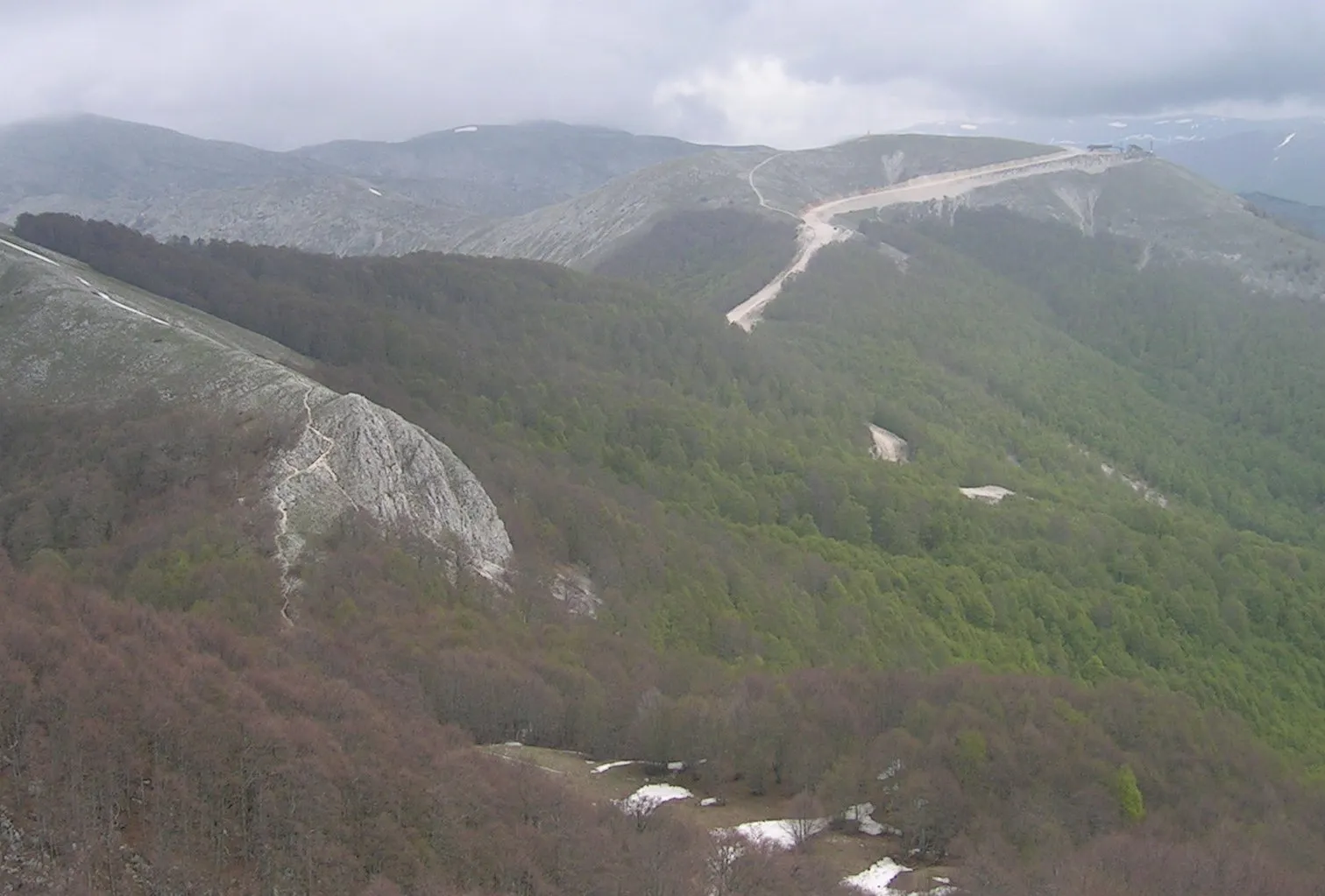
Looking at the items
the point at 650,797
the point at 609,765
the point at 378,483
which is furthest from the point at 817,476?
the point at 650,797

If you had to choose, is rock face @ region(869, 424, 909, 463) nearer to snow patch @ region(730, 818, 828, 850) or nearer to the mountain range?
the mountain range

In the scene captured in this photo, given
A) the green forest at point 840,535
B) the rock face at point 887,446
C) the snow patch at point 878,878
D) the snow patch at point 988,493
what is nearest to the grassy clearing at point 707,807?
the snow patch at point 878,878

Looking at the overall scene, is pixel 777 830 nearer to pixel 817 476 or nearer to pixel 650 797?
pixel 650 797

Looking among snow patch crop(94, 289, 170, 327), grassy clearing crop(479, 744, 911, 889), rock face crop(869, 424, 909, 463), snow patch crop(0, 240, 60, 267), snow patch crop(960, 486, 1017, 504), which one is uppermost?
snow patch crop(0, 240, 60, 267)

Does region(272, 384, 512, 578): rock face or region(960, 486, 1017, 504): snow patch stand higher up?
region(272, 384, 512, 578): rock face

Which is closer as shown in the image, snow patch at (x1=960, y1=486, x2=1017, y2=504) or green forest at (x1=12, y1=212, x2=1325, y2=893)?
green forest at (x1=12, y1=212, x2=1325, y2=893)

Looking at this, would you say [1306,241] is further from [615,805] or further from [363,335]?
[615,805]

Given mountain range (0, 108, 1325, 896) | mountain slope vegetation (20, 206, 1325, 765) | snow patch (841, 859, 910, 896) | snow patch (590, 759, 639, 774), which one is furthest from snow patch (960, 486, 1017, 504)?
snow patch (841, 859, 910, 896)

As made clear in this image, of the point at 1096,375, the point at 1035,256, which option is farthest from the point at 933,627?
the point at 1035,256
